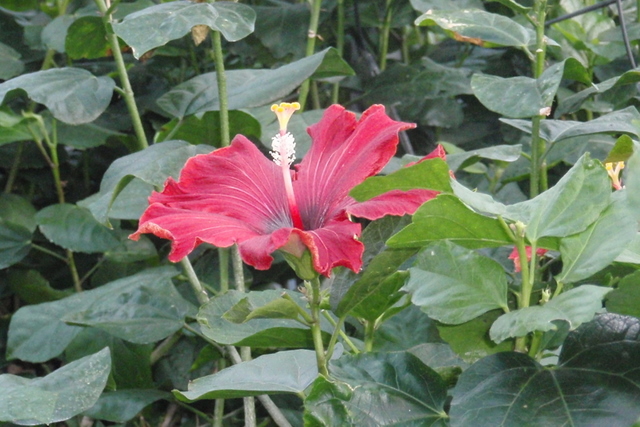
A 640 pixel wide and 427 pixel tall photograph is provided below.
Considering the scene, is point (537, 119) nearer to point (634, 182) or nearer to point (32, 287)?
point (634, 182)

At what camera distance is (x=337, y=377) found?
1.60ft

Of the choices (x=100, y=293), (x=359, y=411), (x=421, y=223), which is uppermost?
(x=421, y=223)

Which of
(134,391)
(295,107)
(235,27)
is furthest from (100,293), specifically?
(295,107)

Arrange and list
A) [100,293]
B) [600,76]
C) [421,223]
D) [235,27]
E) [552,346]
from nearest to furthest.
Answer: [421,223] → [552,346] → [235,27] → [100,293] → [600,76]

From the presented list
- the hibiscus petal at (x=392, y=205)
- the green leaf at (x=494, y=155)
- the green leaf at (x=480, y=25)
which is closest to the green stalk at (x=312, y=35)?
the green leaf at (x=480, y=25)

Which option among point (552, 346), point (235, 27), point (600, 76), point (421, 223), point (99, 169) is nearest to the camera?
point (421, 223)

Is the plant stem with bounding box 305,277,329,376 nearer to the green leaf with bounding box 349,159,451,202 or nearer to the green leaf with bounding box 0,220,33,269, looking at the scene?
the green leaf with bounding box 349,159,451,202

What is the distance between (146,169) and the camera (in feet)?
2.48

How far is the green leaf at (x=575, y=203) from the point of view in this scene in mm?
440

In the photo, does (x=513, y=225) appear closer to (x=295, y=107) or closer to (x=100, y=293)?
(x=295, y=107)

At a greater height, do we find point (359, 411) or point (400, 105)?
point (359, 411)

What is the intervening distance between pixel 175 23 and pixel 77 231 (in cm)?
54

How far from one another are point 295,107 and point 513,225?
0.20 meters

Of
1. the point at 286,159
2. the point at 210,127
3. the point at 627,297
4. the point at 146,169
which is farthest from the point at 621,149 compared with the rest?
the point at 210,127
